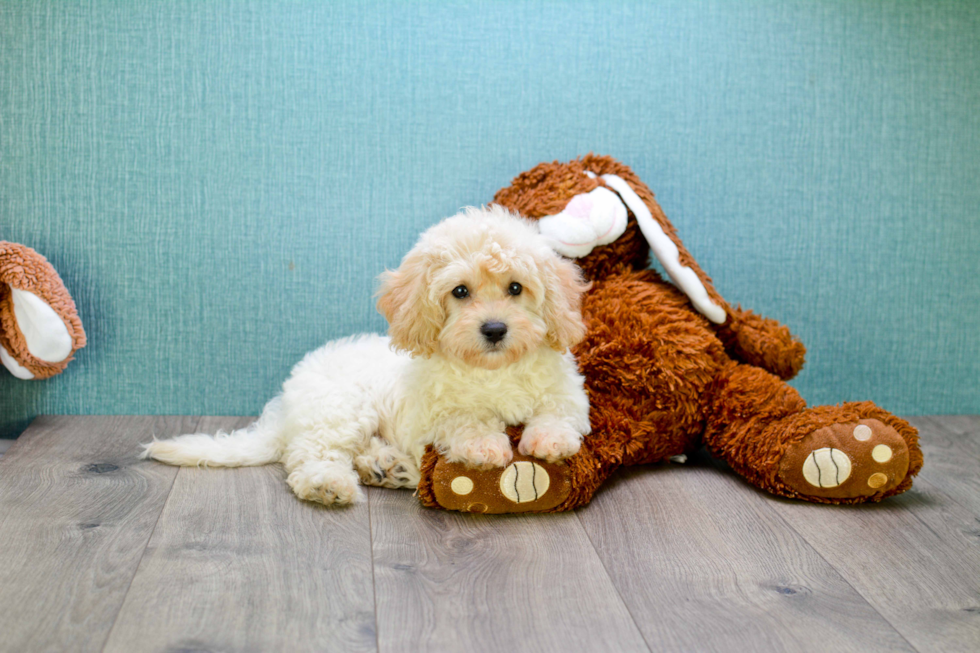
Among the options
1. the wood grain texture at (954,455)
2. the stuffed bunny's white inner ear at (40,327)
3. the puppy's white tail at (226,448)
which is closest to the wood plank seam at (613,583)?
the puppy's white tail at (226,448)

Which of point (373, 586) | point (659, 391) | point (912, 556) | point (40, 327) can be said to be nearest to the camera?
point (373, 586)

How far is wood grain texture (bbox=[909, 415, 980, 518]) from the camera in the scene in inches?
69.4

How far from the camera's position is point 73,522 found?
59.1 inches

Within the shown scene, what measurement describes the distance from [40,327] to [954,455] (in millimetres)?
2250

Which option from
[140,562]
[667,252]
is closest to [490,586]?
[140,562]

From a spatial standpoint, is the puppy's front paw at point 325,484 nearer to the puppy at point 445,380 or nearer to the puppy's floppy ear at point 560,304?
the puppy at point 445,380

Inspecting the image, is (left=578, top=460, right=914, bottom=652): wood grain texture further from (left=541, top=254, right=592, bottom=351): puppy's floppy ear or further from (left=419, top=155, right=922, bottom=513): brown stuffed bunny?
(left=541, top=254, right=592, bottom=351): puppy's floppy ear

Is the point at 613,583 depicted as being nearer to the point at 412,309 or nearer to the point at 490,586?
the point at 490,586

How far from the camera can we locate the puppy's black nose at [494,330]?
1.47 meters

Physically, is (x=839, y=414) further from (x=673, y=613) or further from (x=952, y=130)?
(x=952, y=130)

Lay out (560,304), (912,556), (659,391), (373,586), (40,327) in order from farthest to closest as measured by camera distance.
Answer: (40,327), (659,391), (560,304), (912,556), (373,586)

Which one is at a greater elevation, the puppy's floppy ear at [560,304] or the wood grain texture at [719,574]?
the puppy's floppy ear at [560,304]

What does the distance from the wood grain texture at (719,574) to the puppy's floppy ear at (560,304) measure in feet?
1.16

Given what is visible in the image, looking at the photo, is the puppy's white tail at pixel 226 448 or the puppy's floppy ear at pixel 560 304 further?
the puppy's white tail at pixel 226 448
